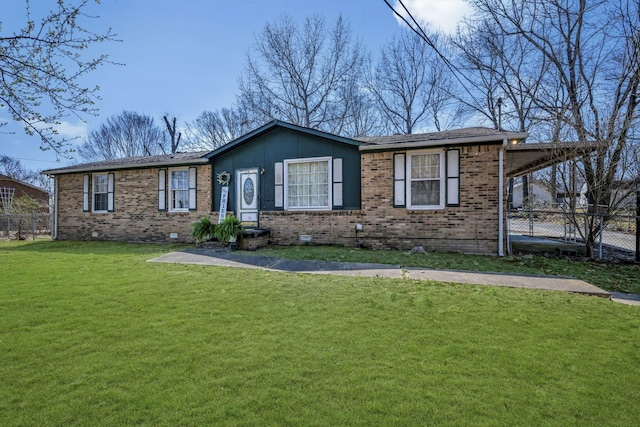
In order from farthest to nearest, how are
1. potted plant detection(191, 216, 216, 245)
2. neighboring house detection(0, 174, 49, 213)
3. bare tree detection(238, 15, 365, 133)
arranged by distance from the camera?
neighboring house detection(0, 174, 49, 213) → bare tree detection(238, 15, 365, 133) → potted plant detection(191, 216, 216, 245)

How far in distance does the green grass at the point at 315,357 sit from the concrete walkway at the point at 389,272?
580 millimetres

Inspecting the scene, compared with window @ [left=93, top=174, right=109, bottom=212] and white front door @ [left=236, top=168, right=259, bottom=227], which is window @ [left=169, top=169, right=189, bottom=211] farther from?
window @ [left=93, top=174, right=109, bottom=212]

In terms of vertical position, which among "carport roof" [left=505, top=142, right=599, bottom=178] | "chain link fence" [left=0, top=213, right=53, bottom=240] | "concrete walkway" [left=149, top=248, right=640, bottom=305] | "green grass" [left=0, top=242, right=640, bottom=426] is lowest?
"green grass" [left=0, top=242, right=640, bottom=426]

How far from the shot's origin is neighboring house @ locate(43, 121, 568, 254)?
336 inches

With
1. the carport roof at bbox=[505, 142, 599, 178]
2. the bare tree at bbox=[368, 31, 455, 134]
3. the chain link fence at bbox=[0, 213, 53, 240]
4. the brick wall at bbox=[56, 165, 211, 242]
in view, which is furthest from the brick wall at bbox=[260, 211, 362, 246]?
the bare tree at bbox=[368, 31, 455, 134]

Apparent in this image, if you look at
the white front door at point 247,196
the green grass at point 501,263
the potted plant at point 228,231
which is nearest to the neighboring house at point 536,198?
the green grass at point 501,263

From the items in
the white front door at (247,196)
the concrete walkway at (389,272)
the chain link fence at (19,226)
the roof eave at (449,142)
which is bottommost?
the concrete walkway at (389,272)

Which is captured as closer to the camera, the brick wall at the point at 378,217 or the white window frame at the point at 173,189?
the brick wall at the point at 378,217

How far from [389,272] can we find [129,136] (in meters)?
37.0

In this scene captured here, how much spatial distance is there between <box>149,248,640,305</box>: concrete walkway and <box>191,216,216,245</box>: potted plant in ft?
3.95

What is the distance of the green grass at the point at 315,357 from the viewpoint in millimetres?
1960

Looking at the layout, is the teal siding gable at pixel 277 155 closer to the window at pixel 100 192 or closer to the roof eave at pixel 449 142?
the roof eave at pixel 449 142

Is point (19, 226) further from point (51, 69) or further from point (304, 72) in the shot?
point (304, 72)

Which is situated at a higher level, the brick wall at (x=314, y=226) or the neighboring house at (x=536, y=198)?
the neighboring house at (x=536, y=198)
